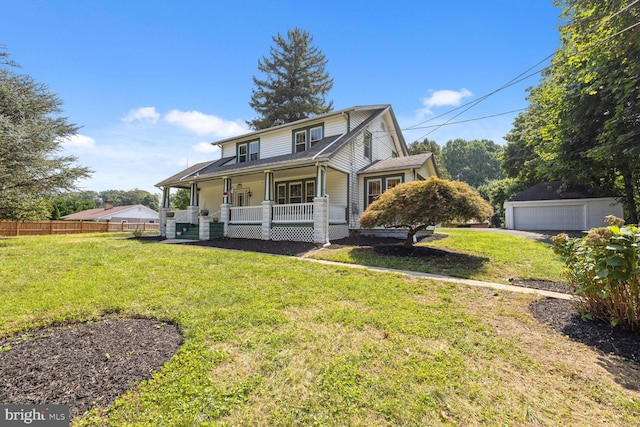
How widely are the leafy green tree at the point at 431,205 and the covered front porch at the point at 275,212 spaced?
300 cm

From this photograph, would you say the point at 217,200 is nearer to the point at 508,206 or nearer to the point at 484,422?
the point at 484,422

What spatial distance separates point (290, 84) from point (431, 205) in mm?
24617

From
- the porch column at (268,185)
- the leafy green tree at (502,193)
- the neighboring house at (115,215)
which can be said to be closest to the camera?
the porch column at (268,185)

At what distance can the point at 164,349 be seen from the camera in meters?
2.95

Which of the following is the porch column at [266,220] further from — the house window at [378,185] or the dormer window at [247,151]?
the dormer window at [247,151]

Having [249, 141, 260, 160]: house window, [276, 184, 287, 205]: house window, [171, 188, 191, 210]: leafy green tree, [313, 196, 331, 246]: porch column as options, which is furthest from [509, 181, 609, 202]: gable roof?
[171, 188, 191, 210]: leafy green tree

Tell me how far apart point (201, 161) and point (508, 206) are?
80.7 ft

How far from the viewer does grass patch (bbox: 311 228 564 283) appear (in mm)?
6852

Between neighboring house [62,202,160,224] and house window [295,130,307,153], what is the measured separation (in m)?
34.1

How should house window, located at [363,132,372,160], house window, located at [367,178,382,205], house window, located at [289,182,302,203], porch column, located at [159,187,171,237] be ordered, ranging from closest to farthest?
house window, located at [367,178,382,205] < house window, located at [363,132,372,160] < house window, located at [289,182,302,203] < porch column, located at [159,187,171,237]

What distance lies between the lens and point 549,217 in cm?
2038

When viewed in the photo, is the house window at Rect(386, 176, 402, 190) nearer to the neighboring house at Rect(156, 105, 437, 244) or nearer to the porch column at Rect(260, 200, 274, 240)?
the neighboring house at Rect(156, 105, 437, 244)

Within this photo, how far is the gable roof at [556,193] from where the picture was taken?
19.0m

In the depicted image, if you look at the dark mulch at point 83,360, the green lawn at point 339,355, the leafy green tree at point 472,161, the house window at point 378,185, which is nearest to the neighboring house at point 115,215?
the house window at point 378,185
